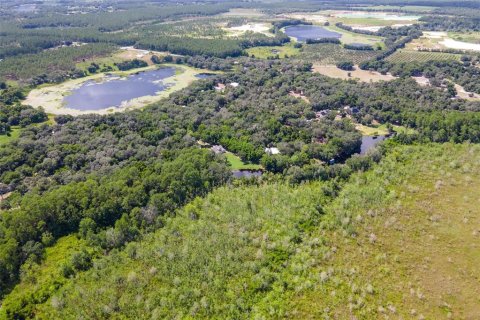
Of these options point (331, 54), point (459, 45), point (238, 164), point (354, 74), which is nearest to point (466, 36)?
point (459, 45)

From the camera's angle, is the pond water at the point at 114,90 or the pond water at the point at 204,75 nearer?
the pond water at the point at 114,90

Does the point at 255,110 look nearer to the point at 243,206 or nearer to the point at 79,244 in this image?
the point at 243,206

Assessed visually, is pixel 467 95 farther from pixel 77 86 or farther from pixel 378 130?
pixel 77 86

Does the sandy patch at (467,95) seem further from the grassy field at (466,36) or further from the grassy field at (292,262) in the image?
the grassy field at (466,36)

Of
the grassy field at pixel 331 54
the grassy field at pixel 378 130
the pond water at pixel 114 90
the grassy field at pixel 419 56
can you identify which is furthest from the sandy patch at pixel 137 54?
the grassy field at pixel 419 56

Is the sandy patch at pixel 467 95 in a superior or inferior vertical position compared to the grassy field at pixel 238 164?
superior

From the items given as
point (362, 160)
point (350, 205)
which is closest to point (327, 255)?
point (350, 205)
